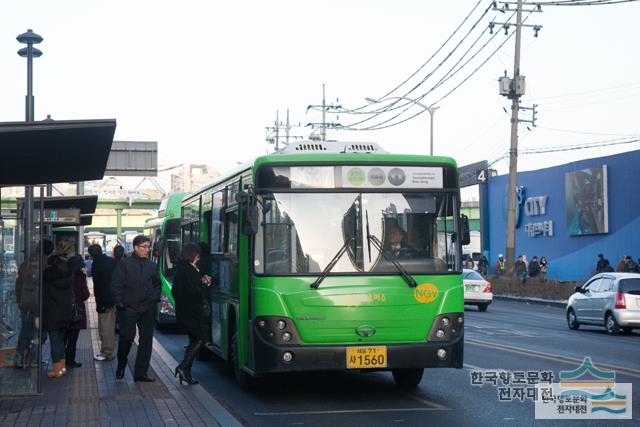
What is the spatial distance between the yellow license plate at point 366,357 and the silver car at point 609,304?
1429 cm

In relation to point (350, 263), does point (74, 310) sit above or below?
below

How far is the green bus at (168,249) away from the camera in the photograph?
24953mm

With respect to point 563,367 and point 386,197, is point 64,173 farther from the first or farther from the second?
point 563,367

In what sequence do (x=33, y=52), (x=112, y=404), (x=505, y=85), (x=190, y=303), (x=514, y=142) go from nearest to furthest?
(x=112, y=404) < (x=190, y=303) < (x=33, y=52) < (x=505, y=85) < (x=514, y=142)

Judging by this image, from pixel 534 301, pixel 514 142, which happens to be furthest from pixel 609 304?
pixel 514 142

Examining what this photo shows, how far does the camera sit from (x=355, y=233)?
12.4m

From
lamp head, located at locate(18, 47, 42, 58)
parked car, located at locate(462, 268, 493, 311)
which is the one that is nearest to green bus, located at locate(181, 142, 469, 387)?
lamp head, located at locate(18, 47, 42, 58)

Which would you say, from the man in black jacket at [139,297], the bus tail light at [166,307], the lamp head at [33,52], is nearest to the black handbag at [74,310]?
the man in black jacket at [139,297]

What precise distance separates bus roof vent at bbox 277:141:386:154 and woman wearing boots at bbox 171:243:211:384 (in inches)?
71.5

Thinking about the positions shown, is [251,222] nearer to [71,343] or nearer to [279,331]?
[279,331]

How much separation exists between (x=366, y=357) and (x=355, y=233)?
1.40 m

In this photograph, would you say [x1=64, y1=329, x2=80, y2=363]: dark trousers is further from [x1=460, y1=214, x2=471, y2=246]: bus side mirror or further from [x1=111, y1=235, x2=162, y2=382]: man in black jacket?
[x1=460, y1=214, x2=471, y2=246]: bus side mirror

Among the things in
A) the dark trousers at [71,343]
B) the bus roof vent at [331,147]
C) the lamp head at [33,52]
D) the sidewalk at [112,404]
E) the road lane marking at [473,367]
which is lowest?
the sidewalk at [112,404]

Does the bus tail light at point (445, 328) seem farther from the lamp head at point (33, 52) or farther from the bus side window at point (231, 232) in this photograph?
the lamp head at point (33, 52)
